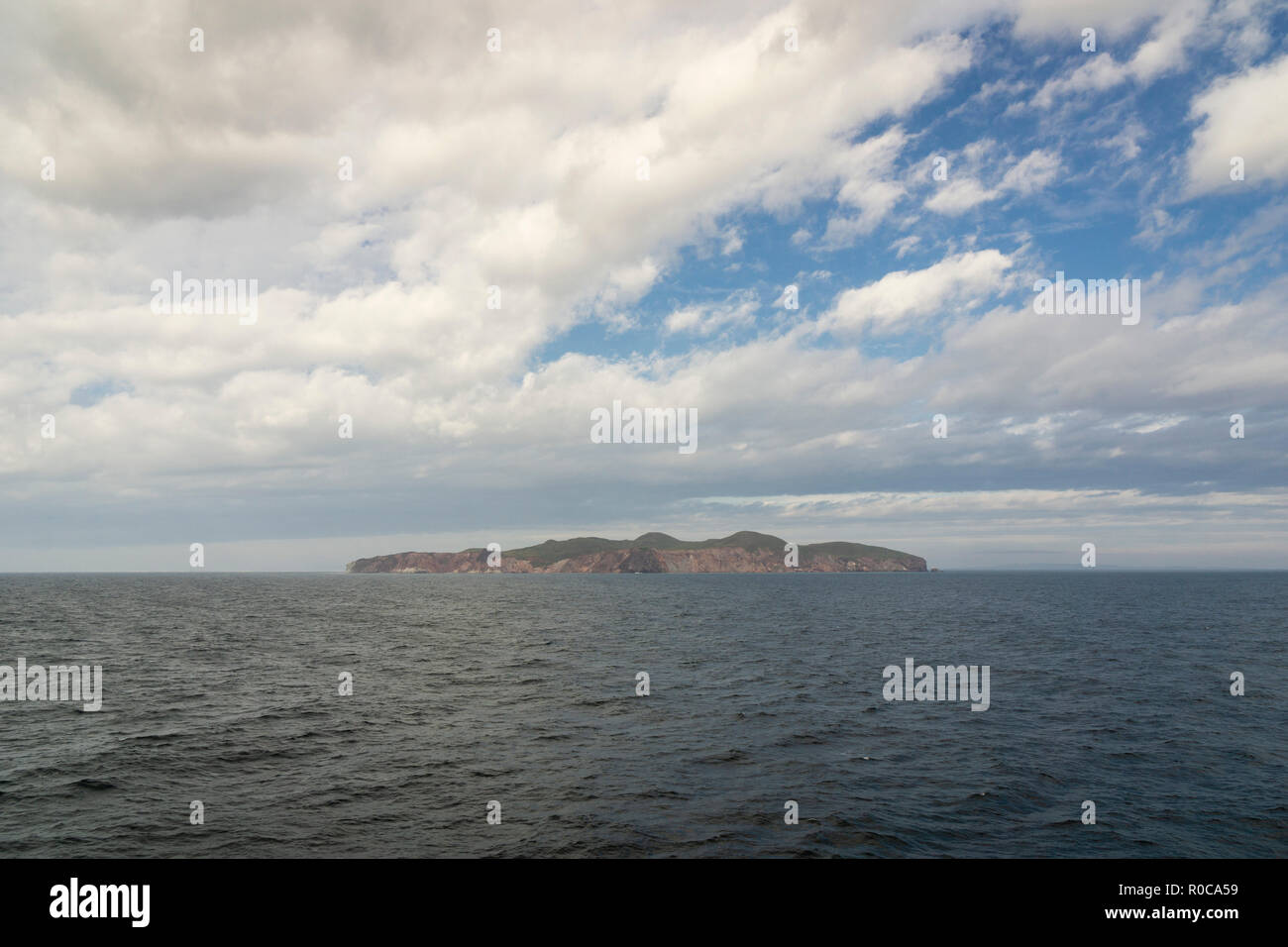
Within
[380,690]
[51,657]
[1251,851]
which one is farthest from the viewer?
[51,657]

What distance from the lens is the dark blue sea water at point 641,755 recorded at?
22.2m

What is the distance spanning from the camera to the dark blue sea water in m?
22.2

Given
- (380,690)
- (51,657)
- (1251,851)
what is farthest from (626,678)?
(51,657)

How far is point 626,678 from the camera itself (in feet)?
166

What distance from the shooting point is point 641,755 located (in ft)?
101
